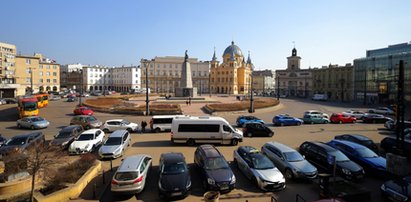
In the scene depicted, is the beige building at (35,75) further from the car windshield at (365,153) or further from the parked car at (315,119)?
the car windshield at (365,153)

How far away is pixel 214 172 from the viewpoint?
11727 millimetres

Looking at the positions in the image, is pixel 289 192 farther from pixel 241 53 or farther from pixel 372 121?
pixel 241 53

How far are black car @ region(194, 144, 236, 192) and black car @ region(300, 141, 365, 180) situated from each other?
17.8 ft

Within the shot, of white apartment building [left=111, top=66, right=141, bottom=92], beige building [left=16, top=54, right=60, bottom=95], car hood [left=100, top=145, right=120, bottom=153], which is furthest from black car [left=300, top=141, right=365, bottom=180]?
white apartment building [left=111, top=66, right=141, bottom=92]

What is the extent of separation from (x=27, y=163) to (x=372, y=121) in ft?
115

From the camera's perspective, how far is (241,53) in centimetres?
11688

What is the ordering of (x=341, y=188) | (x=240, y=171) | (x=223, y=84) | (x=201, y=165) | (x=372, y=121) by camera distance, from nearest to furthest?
(x=341, y=188), (x=201, y=165), (x=240, y=171), (x=372, y=121), (x=223, y=84)

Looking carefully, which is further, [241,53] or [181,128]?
[241,53]

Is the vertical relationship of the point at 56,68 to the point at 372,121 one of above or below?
above

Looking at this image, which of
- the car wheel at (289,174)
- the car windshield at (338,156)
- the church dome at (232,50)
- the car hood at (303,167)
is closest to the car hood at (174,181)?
the car wheel at (289,174)

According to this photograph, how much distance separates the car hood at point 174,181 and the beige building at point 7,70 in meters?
78.6

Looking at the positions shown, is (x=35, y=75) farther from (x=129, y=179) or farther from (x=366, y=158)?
(x=366, y=158)

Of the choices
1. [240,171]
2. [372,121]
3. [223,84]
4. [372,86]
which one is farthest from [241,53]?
[240,171]

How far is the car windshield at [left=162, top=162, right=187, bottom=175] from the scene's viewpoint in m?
11.5
